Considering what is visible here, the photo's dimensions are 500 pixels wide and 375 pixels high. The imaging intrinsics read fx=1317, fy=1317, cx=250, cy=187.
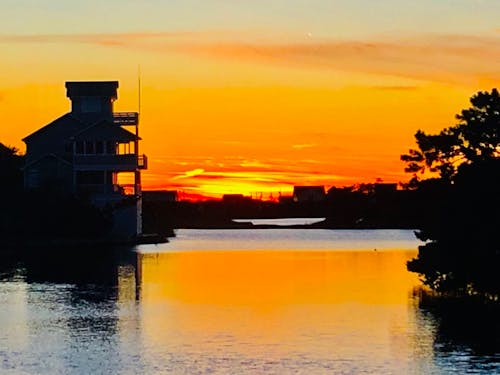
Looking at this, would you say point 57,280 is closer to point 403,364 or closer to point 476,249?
point 476,249

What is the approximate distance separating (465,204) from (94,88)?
70.1 meters

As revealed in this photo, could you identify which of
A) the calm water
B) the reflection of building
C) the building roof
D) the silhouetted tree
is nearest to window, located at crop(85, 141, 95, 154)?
the reflection of building

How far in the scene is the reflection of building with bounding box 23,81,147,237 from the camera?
381ft

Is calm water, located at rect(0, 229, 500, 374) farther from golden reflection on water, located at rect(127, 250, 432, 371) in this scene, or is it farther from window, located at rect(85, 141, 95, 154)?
window, located at rect(85, 141, 95, 154)

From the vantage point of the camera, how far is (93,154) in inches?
4604

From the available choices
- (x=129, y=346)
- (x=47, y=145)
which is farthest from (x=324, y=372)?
(x=47, y=145)

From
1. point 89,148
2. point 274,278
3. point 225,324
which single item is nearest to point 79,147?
point 89,148

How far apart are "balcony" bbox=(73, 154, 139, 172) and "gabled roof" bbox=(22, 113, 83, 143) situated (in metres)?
5.54

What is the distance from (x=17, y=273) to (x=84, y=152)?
4140cm

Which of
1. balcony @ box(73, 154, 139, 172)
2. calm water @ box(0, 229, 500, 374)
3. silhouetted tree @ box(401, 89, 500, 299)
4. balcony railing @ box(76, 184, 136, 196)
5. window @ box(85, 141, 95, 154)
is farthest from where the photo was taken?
window @ box(85, 141, 95, 154)

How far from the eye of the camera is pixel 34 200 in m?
111

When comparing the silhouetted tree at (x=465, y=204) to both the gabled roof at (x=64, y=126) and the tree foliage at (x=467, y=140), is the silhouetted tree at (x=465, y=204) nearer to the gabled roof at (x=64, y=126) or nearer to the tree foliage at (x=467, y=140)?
the tree foliage at (x=467, y=140)

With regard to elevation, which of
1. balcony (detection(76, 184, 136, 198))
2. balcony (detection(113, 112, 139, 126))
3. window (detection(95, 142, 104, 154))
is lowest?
balcony (detection(76, 184, 136, 198))

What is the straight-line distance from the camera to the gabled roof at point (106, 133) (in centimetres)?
11644
